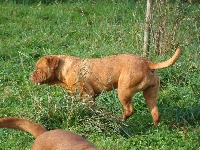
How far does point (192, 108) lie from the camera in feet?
21.7

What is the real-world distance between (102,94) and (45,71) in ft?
2.57

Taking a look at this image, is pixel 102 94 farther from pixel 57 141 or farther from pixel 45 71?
pixel 57 141

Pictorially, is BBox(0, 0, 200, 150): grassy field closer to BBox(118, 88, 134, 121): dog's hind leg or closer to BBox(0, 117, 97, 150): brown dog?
BBox(118, 88, 134, 121): dog's hind leg

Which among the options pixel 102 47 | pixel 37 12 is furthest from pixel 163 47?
pixel 37 12

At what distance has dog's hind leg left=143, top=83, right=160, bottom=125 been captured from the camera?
248 inches

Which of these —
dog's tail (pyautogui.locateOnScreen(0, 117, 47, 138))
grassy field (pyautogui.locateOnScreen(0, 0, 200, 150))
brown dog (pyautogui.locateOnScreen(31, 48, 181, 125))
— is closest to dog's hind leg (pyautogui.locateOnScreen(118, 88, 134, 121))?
brown dog (pyautogui.locateOnScreen(31, 48, 181, 125))

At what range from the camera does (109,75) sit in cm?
648

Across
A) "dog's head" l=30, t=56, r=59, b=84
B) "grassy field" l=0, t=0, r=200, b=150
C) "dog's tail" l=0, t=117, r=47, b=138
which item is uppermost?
"dog's tail" l=0, t=117, r=47, b=138

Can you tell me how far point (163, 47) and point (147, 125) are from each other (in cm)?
229

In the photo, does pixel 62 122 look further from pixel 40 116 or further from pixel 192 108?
pixel 192 108

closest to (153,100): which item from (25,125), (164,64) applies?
(164,64)

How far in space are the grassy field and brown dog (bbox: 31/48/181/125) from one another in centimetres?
19

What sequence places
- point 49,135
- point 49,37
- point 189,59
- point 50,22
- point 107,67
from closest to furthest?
point 49,135
point 107,67
point 189,59
point 49,37
point 50,22

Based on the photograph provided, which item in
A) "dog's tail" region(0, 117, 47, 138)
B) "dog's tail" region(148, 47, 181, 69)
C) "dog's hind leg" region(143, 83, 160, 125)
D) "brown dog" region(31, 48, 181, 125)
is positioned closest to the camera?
"dog's tail" region(0, 117, 47, 138)
